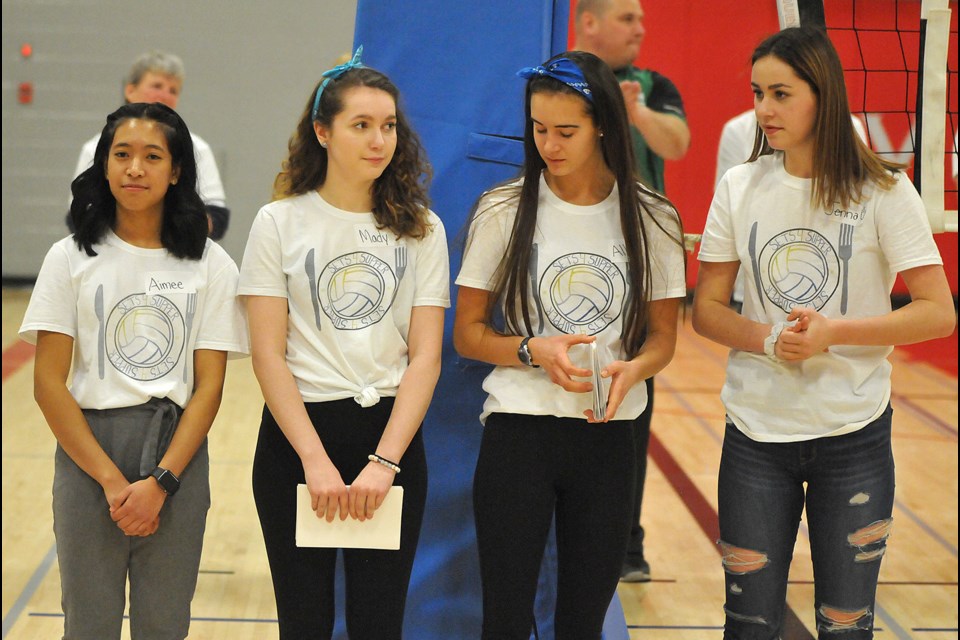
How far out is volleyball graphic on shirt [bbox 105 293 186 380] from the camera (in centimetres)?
218

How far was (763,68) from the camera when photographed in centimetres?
219

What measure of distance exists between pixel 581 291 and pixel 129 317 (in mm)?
962

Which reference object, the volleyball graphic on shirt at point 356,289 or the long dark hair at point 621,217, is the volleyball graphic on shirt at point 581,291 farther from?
the volleyball graphic on shirt at point 356,289

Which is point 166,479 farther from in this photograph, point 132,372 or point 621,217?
point 621,217

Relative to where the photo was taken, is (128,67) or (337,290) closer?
(337,290)

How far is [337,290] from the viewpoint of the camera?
217cm

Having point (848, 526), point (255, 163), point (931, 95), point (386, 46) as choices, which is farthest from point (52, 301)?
point (255, 163)

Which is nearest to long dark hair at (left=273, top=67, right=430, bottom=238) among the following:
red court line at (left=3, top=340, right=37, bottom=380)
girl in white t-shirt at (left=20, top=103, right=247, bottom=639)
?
girl in white t-shirt at (left=20, top=103, right=247, bottom=639)

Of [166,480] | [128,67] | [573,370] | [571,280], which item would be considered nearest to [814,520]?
[573,370]

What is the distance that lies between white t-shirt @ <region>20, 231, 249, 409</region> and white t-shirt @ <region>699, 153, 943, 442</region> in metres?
1.13

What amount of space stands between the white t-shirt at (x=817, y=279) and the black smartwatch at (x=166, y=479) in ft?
3.93

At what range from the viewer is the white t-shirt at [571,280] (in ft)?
7.24

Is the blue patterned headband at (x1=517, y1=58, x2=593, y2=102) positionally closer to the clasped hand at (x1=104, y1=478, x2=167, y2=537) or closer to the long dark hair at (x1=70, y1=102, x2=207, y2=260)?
the long dark hair at (x1=70, y1=102, x2=207, y2=260)

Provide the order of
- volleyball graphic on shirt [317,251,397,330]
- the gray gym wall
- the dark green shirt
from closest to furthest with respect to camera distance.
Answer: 1. volleyball graphic on shirt [317,251,397,330]
2. the dark green shirt
3. the gray gym wall
